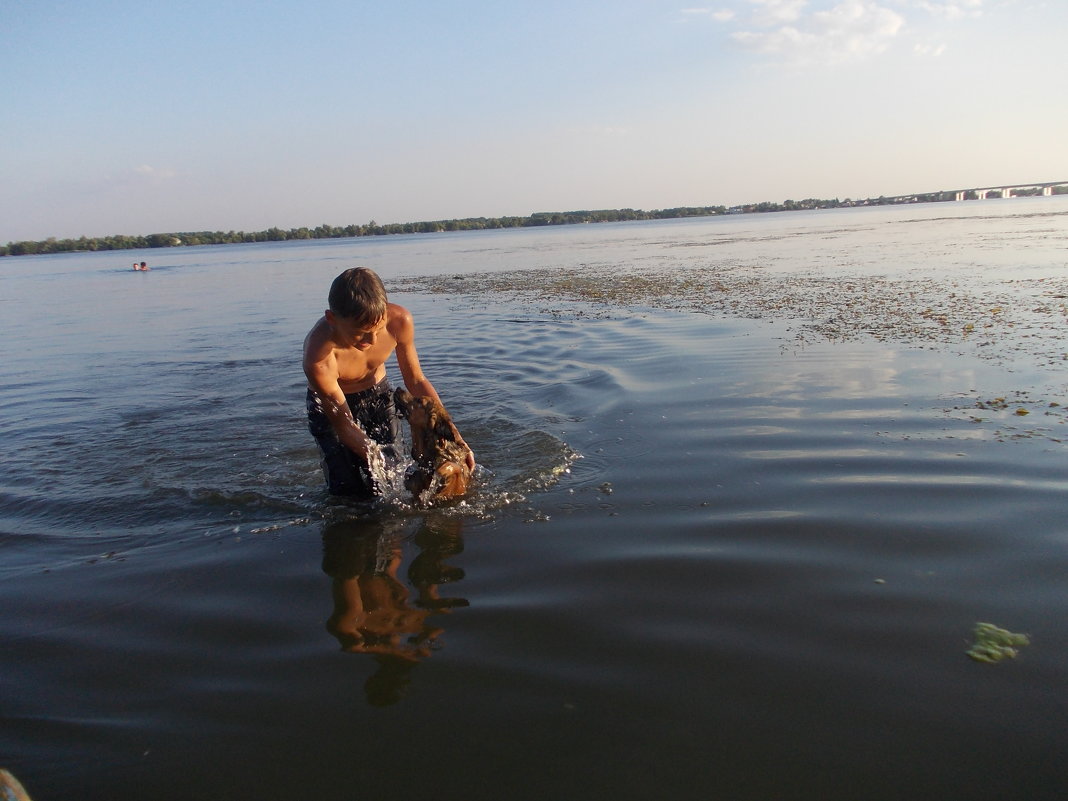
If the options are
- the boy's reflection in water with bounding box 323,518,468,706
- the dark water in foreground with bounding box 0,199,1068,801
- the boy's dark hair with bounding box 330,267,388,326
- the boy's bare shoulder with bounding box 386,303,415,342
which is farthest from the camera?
the boy's bare shoulder with bounding box 386,303,415,342

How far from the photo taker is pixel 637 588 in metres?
3.76

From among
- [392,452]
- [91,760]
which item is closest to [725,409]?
[392,452]

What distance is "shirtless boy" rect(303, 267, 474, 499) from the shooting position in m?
4.59

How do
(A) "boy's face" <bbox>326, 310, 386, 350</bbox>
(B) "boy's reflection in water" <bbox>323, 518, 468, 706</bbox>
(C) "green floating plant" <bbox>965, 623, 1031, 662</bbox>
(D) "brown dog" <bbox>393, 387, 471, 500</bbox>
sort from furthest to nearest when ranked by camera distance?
(D) "brown dog" <bbox>393, 387, 471, 500</bbox>
(A) "boy's face" <bbox>326, 310, 386, 350</bbox>
(B) "boy's reflection in water" <bbox>323, 518, 468, 706</bbox>
(C) "green floating plant" <bbox>965, 623, 1031, 662</bbox>

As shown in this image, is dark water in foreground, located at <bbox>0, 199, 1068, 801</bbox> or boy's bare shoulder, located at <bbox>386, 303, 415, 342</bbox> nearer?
dark water in foreground, located at <bbox>0, 199, 1068, 801</bbox>

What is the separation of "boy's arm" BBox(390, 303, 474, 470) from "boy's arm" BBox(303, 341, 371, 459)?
0.48 meters

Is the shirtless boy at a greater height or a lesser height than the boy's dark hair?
lesser

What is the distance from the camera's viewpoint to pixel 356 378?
18.8 ft

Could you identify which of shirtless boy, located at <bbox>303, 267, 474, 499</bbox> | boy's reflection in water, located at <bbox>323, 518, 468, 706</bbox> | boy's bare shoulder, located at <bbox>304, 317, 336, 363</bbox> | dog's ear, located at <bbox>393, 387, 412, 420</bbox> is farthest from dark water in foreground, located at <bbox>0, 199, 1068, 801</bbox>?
boy's bare shoulder, located at <bbox>304, 317, 336, 363</bbox>

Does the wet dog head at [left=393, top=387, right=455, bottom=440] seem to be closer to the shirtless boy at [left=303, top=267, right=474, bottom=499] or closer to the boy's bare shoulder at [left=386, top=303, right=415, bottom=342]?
the shirtless boy at [left=303, top=267, right=474, bottom=499]

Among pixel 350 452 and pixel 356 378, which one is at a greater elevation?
pixel 356 378

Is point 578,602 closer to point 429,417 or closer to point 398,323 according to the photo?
point 429,417

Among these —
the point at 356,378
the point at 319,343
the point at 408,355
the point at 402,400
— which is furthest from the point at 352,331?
the point at 356,378

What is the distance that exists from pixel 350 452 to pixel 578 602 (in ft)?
7.95
